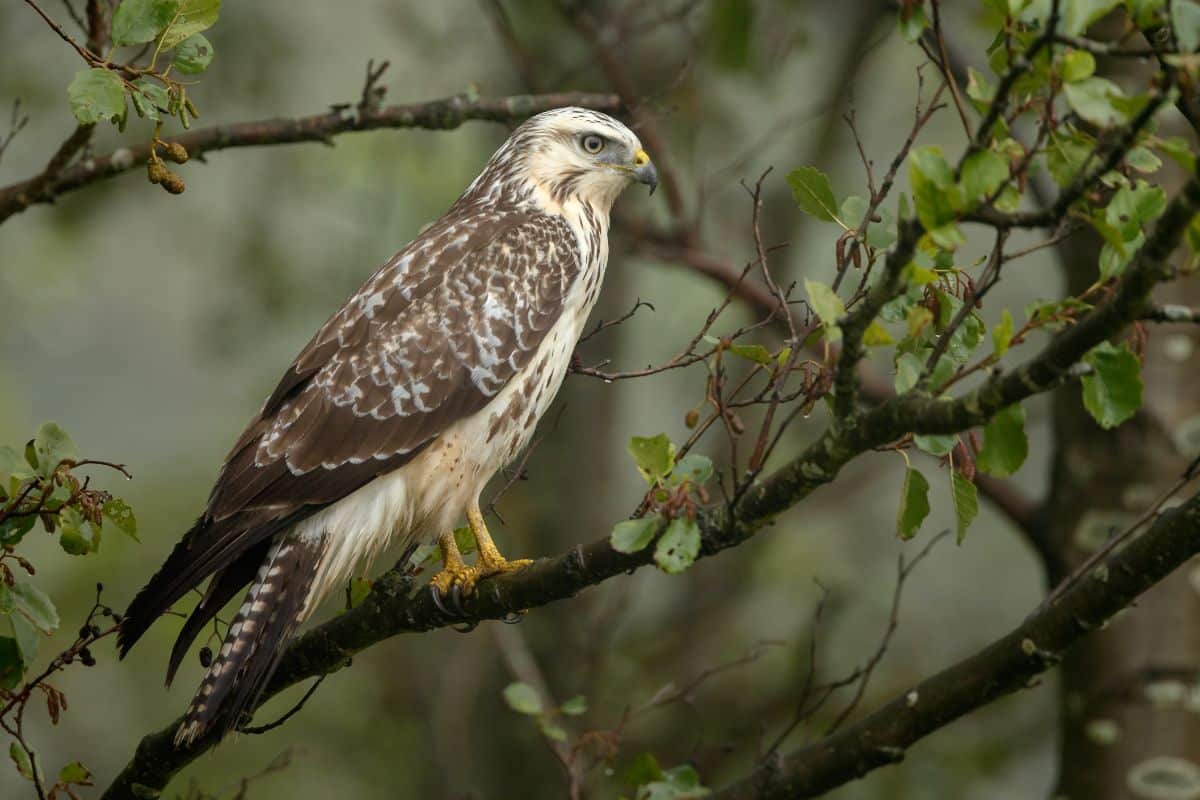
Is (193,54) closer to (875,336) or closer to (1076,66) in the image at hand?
(875,336)

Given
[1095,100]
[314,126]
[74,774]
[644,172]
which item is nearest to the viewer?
[1095,100]

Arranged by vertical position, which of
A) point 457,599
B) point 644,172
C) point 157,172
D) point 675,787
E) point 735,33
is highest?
point 735,33

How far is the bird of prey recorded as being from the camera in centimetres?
358

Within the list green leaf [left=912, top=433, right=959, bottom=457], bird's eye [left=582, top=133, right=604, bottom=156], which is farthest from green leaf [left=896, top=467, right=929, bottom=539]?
bird's eye [left=582, top=133, right=604, bottom=156]

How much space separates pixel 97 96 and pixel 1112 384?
1768 mm

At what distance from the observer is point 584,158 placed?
453cm

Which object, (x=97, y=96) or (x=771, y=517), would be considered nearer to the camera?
(x=97, y=96)

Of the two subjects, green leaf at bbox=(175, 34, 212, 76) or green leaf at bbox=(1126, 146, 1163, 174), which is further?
green leaf at bbox=(175, 34, 212, 76)

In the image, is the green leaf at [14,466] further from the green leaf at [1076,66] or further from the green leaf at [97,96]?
the green leaf at [1076,66]

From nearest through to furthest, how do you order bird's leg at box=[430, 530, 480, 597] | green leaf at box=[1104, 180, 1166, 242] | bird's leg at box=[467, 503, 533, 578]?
green leaf at box=[1104, 180, 1166, 242] → bird's leg at box=[430, 530, 480, 597] → bird's leg at box=[467, 503, 533, 578]

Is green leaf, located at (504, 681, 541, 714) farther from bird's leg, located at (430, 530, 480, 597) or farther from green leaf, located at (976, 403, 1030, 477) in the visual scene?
green leaf, located at (976, 403, 1030, 477)

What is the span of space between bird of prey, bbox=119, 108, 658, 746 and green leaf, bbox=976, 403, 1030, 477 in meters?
1.54

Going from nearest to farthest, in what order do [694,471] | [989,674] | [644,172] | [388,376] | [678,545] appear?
[678,545] → [694,471] → [989,674] → [388,376] → [644,172]

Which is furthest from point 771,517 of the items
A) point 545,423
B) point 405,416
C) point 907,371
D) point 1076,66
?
point 545,423
